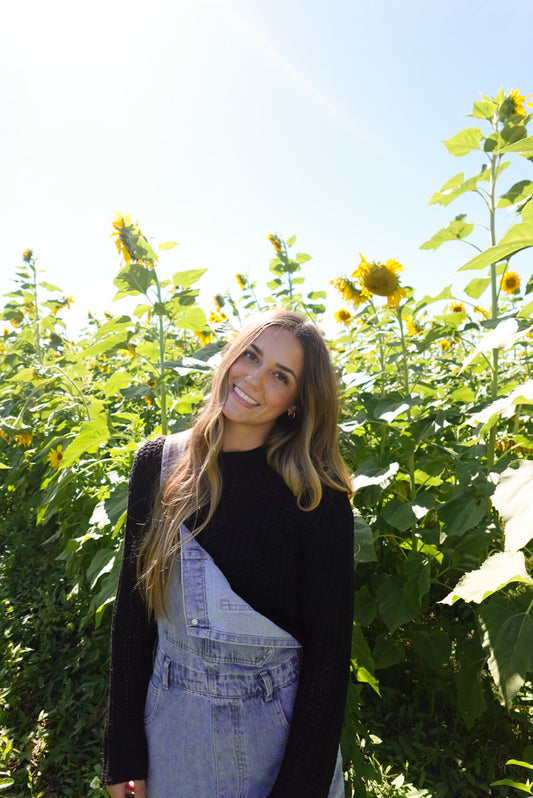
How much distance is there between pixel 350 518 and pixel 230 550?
0.90 ft

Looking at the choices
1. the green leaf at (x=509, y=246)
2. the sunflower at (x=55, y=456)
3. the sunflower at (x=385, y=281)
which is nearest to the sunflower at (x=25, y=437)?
the sunflower at (x=55, y=456)

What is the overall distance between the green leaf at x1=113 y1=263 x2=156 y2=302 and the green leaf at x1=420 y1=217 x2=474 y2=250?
3.42ft

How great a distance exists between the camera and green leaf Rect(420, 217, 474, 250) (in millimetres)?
2000

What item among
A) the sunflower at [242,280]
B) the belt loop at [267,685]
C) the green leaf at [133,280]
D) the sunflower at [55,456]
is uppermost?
the sunflower at [242,280]

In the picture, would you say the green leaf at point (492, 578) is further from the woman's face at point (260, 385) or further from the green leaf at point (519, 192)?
the green leaf at point (519, 192)

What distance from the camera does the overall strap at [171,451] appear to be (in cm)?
137

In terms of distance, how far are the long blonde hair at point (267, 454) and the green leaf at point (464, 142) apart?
102 centimetres

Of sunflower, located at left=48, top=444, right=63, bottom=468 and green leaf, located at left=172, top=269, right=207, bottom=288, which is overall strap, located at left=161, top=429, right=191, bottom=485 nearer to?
green leaf, located at left=172, top=269, right=207, bottom=288

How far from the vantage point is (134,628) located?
4.35 feet

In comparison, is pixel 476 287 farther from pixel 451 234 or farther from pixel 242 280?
pixel 242 280

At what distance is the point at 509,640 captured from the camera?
140 cm

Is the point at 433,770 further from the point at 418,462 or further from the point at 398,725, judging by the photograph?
the point at 418,462

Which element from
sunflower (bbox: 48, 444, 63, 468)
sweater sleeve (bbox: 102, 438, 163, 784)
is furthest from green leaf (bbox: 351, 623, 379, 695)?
sunflower (bbox: 48, 444, 63, 468)

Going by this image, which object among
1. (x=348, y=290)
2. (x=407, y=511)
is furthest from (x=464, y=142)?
(x=407, y=511)
